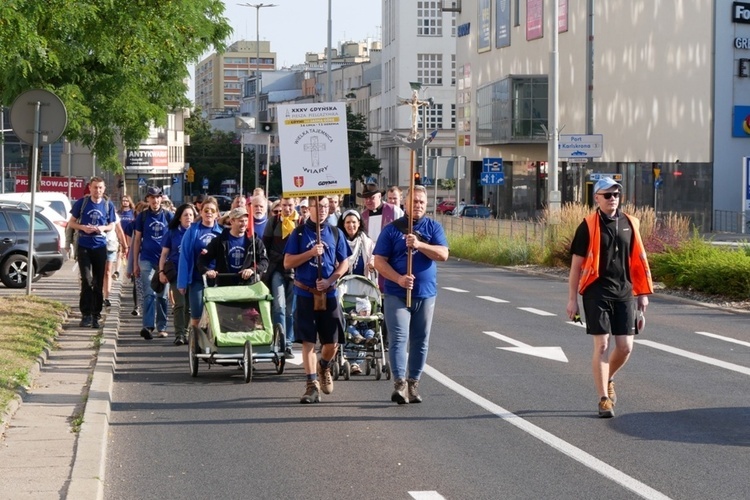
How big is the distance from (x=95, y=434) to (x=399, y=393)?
2656 millimetres

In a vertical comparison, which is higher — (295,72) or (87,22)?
(295,72)

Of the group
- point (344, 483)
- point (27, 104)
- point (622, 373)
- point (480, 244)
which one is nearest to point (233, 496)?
point (344, 483)

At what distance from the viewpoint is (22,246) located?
82.3 feet

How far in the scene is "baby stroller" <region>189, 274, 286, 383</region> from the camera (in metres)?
12.2

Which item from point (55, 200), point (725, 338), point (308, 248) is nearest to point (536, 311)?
point (725, 338)

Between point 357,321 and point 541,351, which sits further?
point 541,351

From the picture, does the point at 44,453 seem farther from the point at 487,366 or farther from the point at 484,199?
the point at 484,199

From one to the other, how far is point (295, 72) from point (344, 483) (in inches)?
6844

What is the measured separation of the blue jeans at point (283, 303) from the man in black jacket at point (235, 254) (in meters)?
0.37

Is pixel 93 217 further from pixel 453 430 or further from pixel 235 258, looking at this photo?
pixel 453 430

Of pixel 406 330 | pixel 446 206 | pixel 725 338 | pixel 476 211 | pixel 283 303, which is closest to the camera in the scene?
pixel 406 330

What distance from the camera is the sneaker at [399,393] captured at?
10672 mm

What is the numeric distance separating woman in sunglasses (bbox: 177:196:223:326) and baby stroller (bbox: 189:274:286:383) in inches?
36.6

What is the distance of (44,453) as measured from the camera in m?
8.32
